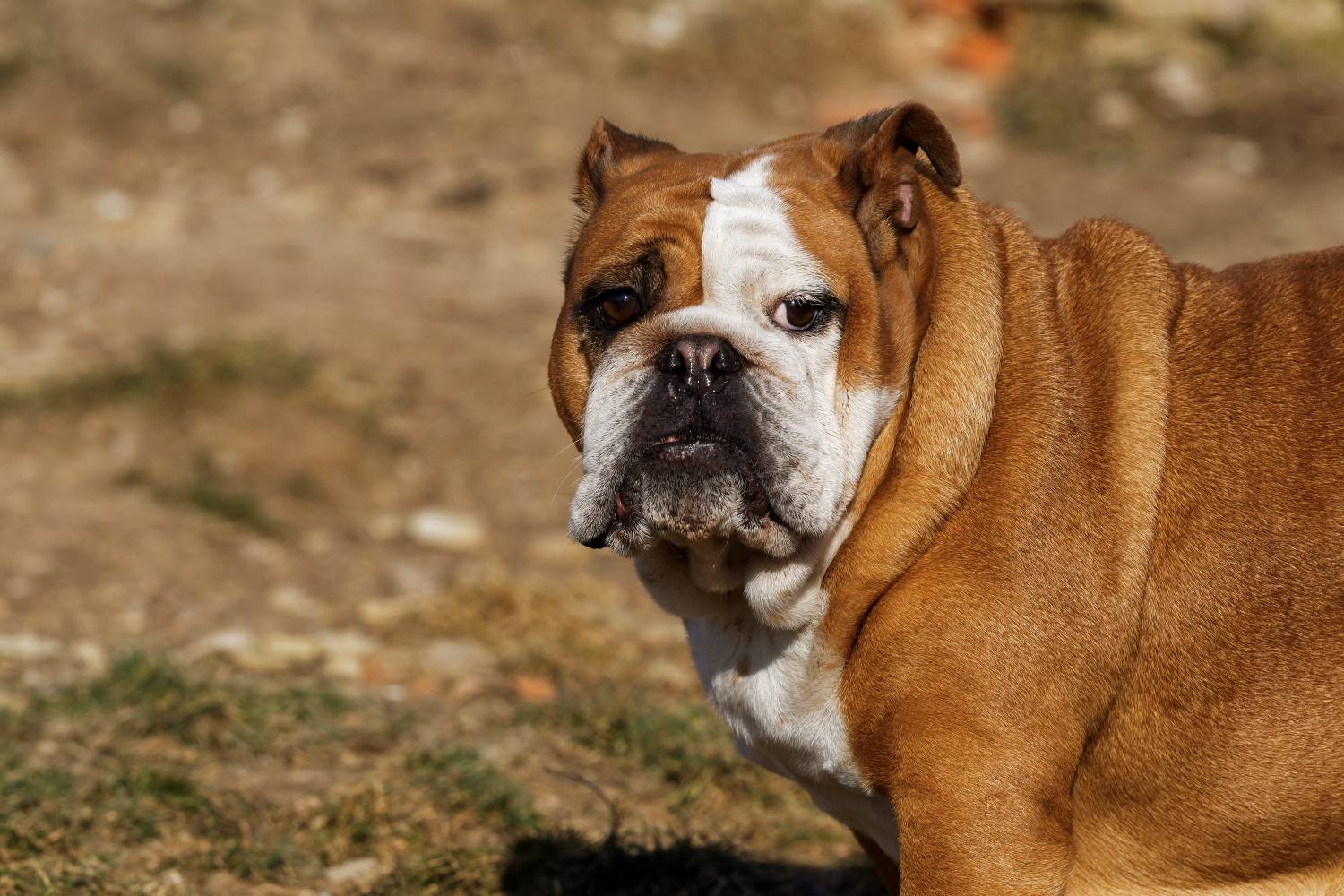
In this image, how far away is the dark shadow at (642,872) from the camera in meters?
5.05

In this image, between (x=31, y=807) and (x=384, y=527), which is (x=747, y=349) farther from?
(x=384, y=527)

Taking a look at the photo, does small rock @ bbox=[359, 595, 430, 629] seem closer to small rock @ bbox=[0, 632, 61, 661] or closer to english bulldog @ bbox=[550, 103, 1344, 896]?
small rock @ bbox=[0, 632, 61, 661]

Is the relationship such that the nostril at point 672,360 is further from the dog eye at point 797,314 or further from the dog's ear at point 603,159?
the dog's ear at point 603,159

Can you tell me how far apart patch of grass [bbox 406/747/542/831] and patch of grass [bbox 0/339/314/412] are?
162 inches

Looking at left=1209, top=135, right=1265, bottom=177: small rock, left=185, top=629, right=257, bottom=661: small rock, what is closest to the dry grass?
left=185, top=629, right=257, bottom=661: small rock

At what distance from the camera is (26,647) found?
705cm

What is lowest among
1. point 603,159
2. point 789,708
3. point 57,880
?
point 57,880

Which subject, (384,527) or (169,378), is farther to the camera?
(169,378)

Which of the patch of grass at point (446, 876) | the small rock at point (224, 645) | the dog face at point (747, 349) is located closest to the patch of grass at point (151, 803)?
the patch of grass at point (446, 876)

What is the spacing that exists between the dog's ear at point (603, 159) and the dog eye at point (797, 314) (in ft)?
2.77

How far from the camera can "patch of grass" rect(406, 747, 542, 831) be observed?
5512 millimetres

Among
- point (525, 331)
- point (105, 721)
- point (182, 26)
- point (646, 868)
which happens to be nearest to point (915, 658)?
point (646, 868)

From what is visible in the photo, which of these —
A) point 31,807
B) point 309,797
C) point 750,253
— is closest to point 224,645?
point 309,797

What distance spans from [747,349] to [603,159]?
1012 mm
